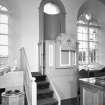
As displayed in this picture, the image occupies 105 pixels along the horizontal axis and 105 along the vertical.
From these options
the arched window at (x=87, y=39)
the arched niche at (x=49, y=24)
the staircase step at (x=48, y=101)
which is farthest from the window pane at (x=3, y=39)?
the arched window at (x=87, y=39)

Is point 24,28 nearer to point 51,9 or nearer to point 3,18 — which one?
point 3,18

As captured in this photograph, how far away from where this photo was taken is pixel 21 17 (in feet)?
16.7

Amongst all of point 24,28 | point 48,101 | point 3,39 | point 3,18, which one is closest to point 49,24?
point 24,28

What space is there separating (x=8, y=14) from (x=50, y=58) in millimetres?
2196

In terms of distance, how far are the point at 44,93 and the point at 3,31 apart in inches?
103

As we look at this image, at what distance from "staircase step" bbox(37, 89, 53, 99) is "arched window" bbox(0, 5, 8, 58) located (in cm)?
189

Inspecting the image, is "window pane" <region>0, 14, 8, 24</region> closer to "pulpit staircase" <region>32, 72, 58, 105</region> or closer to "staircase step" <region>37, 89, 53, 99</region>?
"pulpit staircase" <region>32, 72, 58, 105</region>

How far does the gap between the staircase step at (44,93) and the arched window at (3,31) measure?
1885 mm

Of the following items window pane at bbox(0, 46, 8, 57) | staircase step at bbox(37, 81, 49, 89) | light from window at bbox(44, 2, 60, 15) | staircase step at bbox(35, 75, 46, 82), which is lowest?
staircase step at bbox(37, 81, 49, 89)

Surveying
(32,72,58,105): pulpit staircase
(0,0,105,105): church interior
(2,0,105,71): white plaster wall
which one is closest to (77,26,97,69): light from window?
(0,0,105,105): church interior

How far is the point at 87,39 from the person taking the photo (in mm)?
6887

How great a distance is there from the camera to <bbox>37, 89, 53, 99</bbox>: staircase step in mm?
4088

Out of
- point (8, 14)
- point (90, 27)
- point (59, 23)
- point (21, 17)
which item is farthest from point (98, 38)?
point (8, 14)

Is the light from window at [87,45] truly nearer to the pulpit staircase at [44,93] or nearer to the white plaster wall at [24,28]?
the white plaster wall at [24,28]
